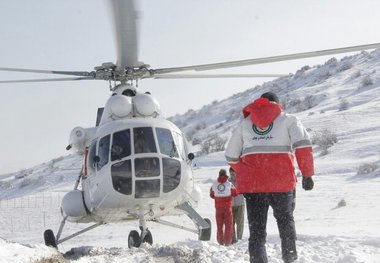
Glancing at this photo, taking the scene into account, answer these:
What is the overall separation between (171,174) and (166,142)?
0.58m

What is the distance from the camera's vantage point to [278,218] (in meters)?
5.18

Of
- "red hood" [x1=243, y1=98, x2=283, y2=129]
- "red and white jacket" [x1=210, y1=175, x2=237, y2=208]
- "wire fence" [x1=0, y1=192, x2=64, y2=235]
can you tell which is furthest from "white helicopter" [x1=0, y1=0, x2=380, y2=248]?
"wire fence" [x1=0, y1=192, x2=64, y2=235]

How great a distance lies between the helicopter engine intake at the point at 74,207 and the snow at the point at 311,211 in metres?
0.55

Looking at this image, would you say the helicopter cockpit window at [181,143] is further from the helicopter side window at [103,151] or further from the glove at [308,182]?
the glove at [308,182]

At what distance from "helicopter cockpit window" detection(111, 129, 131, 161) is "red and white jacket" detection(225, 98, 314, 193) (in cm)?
431

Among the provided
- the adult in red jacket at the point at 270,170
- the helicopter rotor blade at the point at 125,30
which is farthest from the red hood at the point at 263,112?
the helicopter rotor blade at the point at 125,30

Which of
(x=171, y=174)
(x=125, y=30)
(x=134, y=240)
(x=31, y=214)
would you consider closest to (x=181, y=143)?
(x=171, y=174)

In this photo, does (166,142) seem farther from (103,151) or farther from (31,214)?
(31,214)

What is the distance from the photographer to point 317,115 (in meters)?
35.1

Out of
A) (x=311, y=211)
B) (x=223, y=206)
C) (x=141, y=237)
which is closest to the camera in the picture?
(x=141, y=237)

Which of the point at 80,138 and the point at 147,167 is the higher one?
the point at 80,138

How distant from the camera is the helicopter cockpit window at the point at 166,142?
9.45 meters

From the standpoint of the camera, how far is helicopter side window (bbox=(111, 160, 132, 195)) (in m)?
9.16

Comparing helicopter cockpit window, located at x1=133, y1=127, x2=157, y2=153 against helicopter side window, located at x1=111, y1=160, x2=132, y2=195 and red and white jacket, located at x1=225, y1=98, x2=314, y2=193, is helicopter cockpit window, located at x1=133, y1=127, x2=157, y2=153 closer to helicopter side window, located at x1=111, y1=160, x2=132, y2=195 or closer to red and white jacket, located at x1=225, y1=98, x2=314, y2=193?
helicopter side window, located at x1=111, y1=160, x2=132, y2=195
